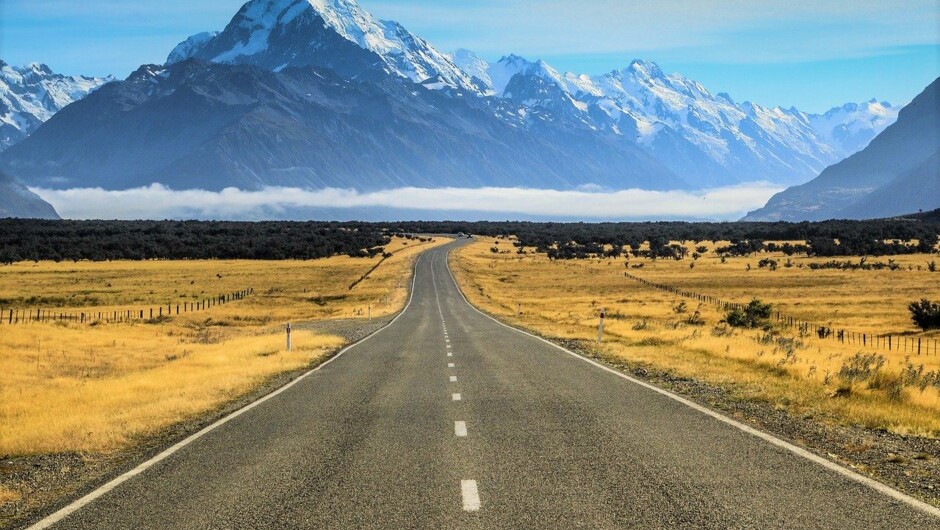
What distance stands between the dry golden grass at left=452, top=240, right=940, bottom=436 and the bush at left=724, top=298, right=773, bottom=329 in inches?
77.7

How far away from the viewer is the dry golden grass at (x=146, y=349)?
1488 cm

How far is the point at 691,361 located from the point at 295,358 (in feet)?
37.1

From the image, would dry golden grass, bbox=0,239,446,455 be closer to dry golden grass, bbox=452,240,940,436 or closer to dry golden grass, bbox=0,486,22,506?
dry golden grass, bbox=0,486,22,506

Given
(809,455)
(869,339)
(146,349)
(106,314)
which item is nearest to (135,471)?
(809,455)

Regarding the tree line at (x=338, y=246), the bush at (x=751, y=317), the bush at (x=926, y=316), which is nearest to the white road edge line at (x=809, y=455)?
the bush at (x=751, y=317)

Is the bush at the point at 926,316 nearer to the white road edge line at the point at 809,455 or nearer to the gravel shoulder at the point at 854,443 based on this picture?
the white road edge line at the point at 809,455

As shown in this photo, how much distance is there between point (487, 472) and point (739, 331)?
116 feet

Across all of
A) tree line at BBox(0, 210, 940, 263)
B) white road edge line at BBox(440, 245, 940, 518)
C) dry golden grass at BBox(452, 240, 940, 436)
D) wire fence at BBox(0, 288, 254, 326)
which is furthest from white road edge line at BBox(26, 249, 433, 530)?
tree line at BBox(0, 210, 940, 263)

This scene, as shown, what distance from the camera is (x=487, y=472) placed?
32.3ft

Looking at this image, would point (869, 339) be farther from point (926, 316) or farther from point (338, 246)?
point (338, 246)

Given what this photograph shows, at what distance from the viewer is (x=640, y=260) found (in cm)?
13150

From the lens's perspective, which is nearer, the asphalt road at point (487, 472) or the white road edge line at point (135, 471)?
the asphalt road at point (487, 472)

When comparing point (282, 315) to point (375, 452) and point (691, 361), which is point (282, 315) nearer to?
point (691, 361)

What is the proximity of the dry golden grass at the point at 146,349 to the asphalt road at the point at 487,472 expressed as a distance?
2.15 meters
